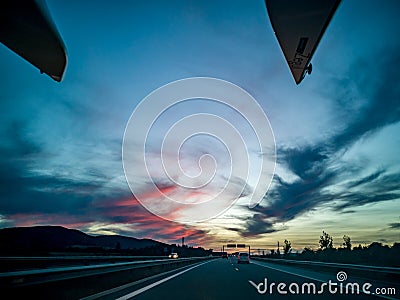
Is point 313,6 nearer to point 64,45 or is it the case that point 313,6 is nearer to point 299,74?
point 299,74

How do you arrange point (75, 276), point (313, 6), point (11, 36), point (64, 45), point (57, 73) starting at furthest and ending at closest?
point (75, 276) → point (57, 73) → point (64, 45) → point (11, 36) → point (313, 6)

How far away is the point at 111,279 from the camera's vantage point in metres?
12.2

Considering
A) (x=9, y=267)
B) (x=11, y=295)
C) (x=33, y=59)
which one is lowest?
(x=11, y=295)

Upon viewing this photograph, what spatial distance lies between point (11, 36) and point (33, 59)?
1.76ft

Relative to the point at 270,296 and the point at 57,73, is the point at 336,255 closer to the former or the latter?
the point at 270,296

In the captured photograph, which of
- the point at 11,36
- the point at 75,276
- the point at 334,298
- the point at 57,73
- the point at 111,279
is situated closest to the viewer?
the point at 11,36

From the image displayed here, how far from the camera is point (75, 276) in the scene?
833 centimetres

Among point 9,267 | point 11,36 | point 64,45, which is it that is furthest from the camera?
point 9,267

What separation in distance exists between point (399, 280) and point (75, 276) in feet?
33.1

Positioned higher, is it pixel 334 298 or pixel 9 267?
pixel 9 267

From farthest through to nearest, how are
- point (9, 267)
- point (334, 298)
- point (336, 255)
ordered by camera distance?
point (336, 255), point (9, 267), point (334, 298)

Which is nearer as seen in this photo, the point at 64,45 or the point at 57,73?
the point at 64,45

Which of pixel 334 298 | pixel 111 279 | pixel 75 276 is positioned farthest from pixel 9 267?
pixel 334 298

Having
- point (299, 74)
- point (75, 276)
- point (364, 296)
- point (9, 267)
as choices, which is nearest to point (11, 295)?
point (75, 276)
